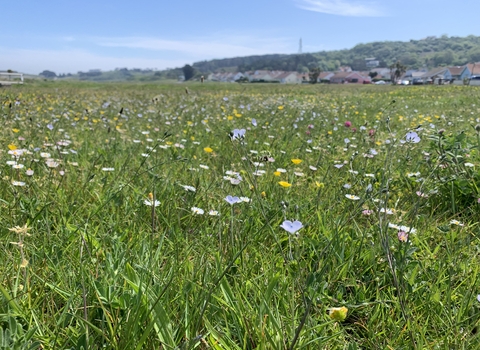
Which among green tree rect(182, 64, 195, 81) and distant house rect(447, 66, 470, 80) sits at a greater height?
green tree rect(182, 64, 195, 81)

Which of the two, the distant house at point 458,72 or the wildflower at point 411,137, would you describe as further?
the distant house at point 458,72

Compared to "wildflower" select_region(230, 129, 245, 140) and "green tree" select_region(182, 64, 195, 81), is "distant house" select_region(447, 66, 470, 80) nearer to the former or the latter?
"wildflower" select_region(230, 129, 245, 140)

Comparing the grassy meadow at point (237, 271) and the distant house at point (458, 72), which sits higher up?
the grassy meadow at point (237, 271)

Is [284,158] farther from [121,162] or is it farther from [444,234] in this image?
[444,234]

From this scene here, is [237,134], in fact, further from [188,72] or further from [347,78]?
[188,72]

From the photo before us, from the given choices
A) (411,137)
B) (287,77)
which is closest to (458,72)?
(287,77)

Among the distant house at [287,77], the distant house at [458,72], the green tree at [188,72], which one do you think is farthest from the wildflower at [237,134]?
the green tree at [188,72]

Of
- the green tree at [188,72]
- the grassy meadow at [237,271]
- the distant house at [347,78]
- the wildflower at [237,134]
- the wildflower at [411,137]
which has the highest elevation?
the green tree at [188,72]

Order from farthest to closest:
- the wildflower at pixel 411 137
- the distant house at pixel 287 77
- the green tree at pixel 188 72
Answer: the green tree at pixel 188 72 < the distant house at pixel 287 77 < the wildflower at pixel 411 137

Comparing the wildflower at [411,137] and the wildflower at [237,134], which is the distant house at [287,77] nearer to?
the wildflower at [411,137]

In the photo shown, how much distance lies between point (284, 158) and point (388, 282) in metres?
2.21

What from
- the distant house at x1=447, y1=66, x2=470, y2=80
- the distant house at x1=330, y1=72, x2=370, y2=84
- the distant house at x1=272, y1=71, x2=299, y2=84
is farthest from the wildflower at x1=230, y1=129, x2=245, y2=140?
the distant house at x1=272, y1=71, x2=299, y2=84

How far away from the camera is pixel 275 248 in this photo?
1883 millimetres

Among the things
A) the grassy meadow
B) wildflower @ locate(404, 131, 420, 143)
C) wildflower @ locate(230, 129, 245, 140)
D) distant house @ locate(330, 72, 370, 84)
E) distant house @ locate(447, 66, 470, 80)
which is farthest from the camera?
distant house @ locate(330, 72, 370, 84)
